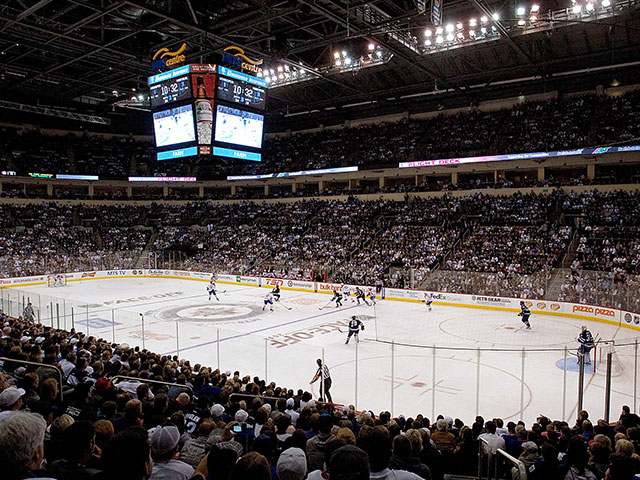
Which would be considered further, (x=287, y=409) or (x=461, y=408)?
(x=461, y=408)

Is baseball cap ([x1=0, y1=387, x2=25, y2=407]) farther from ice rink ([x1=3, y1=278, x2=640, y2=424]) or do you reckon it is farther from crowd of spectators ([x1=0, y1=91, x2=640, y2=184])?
crowd of spectators ([x1=0, y1=91, x2=640, y2=184])

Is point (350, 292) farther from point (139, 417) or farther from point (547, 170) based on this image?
point (139, 417)

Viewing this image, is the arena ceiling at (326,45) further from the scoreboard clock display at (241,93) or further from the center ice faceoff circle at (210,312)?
the center ice faceoff circle at (210,312)

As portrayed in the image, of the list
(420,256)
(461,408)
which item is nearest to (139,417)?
(461,408)

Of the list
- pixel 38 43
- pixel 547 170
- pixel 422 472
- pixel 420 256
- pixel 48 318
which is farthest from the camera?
pixel 547 170

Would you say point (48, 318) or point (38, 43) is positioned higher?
point (38, 43)

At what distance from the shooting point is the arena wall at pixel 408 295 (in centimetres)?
2257

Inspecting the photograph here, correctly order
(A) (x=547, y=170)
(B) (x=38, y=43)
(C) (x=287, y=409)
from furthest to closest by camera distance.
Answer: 1. (A) (x=547, y=170)
2. (B) (x=38, y=43)
3. (C) (x=287, y=409)

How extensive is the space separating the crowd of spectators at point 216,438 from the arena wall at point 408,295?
17.4 meters

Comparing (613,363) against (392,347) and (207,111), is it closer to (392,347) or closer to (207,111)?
(392,347)

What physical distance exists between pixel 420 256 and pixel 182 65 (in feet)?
68.2

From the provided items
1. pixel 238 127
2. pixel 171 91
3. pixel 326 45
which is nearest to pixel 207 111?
pixel 238 127

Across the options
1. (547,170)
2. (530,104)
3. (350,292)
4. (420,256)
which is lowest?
(350,292)

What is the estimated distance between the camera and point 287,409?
27.6ft
